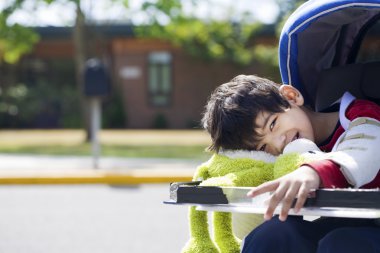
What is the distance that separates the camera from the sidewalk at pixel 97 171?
1117 centimetres

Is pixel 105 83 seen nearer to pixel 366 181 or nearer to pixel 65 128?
pixel 366 181

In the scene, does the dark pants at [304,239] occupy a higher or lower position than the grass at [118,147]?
higher

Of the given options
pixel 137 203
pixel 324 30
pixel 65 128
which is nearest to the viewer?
pixel 324 30

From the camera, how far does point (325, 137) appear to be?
2609 mm

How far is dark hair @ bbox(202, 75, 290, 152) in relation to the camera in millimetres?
2334

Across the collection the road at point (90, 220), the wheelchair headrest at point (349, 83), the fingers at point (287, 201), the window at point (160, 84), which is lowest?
the window at point (160, 84)

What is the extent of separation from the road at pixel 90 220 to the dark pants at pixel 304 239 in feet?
13.0

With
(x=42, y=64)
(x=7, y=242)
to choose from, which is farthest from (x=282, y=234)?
(x=42, y=64)

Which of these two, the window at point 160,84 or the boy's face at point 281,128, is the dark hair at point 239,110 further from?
the window at point 160,84

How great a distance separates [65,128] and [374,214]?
27.2 m

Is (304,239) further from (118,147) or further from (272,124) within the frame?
(118,147)

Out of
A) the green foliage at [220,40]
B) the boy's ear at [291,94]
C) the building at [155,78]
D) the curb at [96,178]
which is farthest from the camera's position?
the building at [155,78]

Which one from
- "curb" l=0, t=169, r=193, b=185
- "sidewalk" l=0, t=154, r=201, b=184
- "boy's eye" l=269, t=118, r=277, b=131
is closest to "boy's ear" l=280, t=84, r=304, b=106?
"boy's eye" l=269, t=118, r=277, b=131

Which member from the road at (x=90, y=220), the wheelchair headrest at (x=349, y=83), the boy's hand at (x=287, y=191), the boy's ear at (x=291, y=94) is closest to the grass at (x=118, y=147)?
the road at (x=90, y=220)
